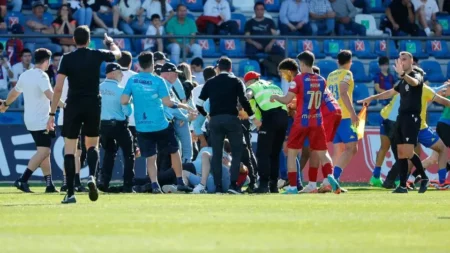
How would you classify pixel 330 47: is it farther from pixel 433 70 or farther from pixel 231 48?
pixel 433 70

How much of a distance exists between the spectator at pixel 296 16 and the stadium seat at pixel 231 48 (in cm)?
251

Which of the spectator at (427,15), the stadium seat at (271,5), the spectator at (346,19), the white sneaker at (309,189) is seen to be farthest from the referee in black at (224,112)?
the spectator at (427,15)

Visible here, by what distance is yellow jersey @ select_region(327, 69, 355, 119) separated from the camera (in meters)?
20.5

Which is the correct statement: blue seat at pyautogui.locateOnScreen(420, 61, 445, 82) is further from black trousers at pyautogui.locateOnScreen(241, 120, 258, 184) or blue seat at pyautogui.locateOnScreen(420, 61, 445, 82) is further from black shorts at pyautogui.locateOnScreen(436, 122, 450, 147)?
black trousers at pyautogui.locateOnScreen(241, 120, 258, 184)

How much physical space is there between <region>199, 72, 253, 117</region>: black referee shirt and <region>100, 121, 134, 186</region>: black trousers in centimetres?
147

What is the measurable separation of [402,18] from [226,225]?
746 inches

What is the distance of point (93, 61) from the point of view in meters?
Answer: 15.4

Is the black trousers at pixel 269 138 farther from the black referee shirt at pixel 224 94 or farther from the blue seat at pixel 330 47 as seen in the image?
the blue seat at pixel 330 47

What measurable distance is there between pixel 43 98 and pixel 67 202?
491 cm

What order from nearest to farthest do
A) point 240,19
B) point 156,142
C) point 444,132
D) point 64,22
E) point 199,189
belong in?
point 156,142 < point 199,189 < point 444,132 < point 64,22 < point 240,19

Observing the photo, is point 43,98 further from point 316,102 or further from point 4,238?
point 4,238

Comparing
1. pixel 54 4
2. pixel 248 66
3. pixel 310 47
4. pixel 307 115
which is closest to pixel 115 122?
pixel 307 115

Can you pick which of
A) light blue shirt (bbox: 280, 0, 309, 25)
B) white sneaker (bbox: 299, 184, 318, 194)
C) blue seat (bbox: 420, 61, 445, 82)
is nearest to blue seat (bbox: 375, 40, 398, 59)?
blue seat (bbox: 420, 61, 445, 82)

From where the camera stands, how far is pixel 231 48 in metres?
26.2
